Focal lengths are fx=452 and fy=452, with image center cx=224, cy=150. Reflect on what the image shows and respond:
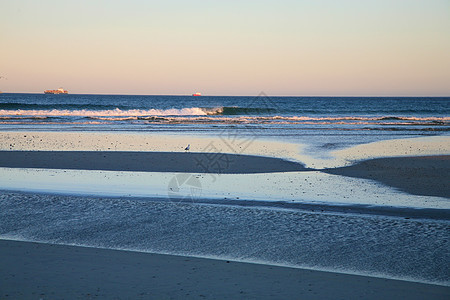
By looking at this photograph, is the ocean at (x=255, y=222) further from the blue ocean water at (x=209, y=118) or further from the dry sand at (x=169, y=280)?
the blue ocean water at (x=209, y=118)

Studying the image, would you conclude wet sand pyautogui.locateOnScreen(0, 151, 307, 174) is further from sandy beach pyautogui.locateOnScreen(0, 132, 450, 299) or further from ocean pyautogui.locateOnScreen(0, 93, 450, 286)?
sandy beach pyautogui.locateOnScreen(0, 132, 450, 299)

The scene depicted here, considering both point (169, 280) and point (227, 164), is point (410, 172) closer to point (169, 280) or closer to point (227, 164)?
point (227, 164)

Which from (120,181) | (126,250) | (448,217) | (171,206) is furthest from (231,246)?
(120,181)

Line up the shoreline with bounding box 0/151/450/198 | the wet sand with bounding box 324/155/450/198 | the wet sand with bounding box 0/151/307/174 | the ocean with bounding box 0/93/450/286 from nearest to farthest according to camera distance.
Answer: the ocean with bounding box 0/93/450/286
the wet sand with bounding box 324/155/450/198
the shoreline with bounding box 0/151/450/198
the wet sand with bounding box 0/151/307/174

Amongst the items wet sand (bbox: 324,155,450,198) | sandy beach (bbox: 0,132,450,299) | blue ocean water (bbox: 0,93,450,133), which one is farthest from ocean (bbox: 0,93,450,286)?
blue ocean water (bbox: 0,93,450,133)

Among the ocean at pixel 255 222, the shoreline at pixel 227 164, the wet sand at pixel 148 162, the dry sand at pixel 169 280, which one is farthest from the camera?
the wet sand at pixel 148 162

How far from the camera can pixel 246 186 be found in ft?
35.2

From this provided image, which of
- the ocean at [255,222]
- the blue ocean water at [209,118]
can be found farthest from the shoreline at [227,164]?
the blue ocean water at [209,118]

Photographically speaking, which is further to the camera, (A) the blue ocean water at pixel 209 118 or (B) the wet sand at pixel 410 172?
(A) the blue ocean water at pixel 209 118

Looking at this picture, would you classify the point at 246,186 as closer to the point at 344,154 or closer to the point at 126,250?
the point at 126,250

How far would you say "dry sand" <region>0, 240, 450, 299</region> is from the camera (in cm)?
451

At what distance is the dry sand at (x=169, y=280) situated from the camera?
14.8 feet

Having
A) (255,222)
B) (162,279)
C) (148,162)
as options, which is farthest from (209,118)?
(162,279)

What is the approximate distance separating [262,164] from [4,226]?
8702 millimetres
